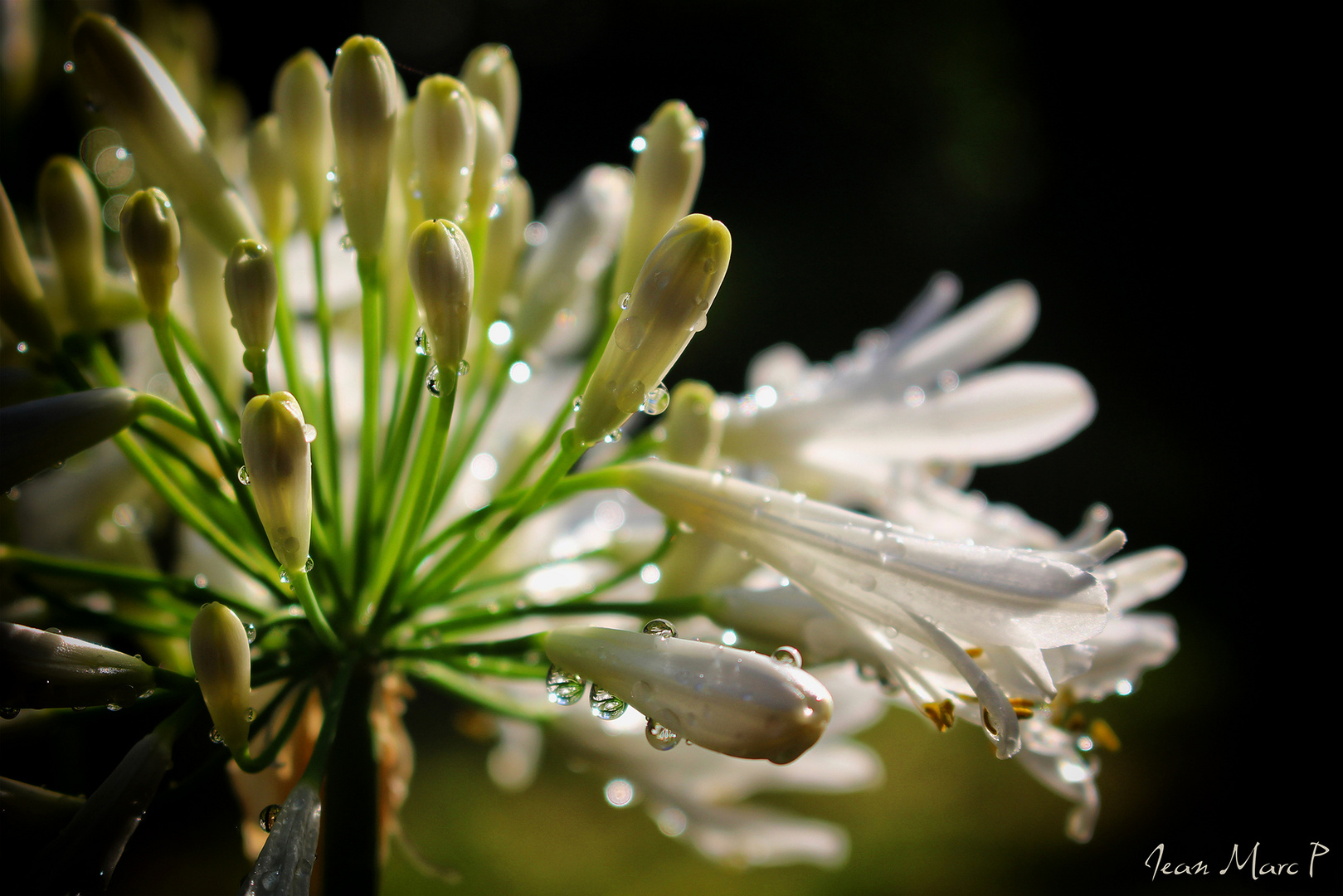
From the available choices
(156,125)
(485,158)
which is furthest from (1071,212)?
(156,125)

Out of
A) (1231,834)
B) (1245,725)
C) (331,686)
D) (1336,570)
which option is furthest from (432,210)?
(1336,570)

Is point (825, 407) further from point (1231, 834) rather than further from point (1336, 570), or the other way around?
point (1336, 570)

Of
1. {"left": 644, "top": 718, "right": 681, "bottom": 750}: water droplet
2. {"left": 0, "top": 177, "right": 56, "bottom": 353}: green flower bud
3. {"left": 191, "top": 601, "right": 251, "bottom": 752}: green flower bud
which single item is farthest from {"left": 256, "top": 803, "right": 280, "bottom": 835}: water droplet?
{"left": 0, "top": 177, "right": 56, "bottom": 353}: green flower bud

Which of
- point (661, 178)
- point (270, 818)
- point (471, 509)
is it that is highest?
point (661, 178)

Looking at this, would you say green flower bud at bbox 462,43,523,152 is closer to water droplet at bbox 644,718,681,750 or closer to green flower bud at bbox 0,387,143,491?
green flower bud at bbox 0,387,143,491

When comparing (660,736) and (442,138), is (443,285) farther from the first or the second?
(660,736)

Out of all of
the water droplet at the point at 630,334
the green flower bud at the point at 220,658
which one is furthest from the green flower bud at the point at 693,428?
the green flower bud at the point at 220,658

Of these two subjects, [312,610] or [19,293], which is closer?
[312,610]
